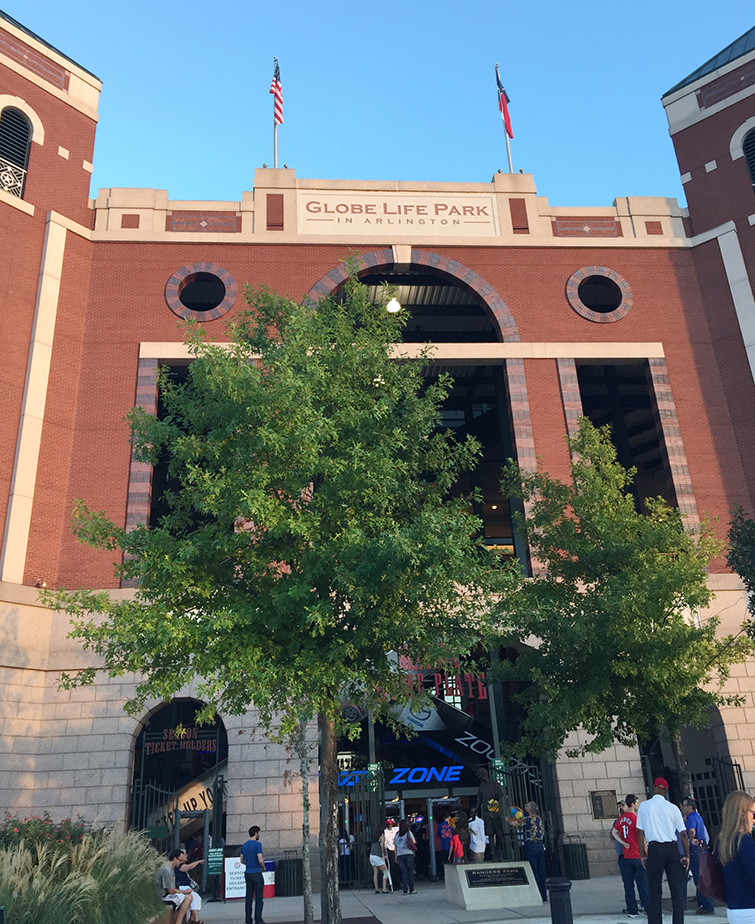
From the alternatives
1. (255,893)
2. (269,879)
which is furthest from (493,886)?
(269,879)

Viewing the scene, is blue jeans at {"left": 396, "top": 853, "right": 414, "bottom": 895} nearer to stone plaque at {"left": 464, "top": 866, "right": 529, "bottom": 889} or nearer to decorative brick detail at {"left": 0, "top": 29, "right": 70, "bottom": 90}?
stone plaque at {"left": 464, "top": 866, "right": 529, "bottom": 889}

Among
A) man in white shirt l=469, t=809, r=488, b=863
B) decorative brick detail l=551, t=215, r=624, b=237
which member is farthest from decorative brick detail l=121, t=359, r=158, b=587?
decorative brick detail l=551, t=215, r=624, b=237

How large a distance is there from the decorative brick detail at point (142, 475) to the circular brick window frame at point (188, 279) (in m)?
1.99

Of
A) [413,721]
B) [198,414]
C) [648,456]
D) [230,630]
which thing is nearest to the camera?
[230,630]

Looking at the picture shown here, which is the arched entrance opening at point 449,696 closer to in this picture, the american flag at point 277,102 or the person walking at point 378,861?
the person walking at point 378,861

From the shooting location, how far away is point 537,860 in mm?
17203

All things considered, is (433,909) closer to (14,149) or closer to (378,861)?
(378,861)

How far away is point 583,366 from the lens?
29.0 metres

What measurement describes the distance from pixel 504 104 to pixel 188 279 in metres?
14.1

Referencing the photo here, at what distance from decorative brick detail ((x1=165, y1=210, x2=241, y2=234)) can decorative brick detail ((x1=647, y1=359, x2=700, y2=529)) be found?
14.7 meters

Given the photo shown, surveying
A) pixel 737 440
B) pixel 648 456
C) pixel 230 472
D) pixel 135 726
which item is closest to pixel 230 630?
pixel 230 472

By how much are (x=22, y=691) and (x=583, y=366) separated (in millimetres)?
20563

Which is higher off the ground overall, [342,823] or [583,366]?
[583,366]

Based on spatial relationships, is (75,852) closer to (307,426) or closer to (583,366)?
(307,426)
